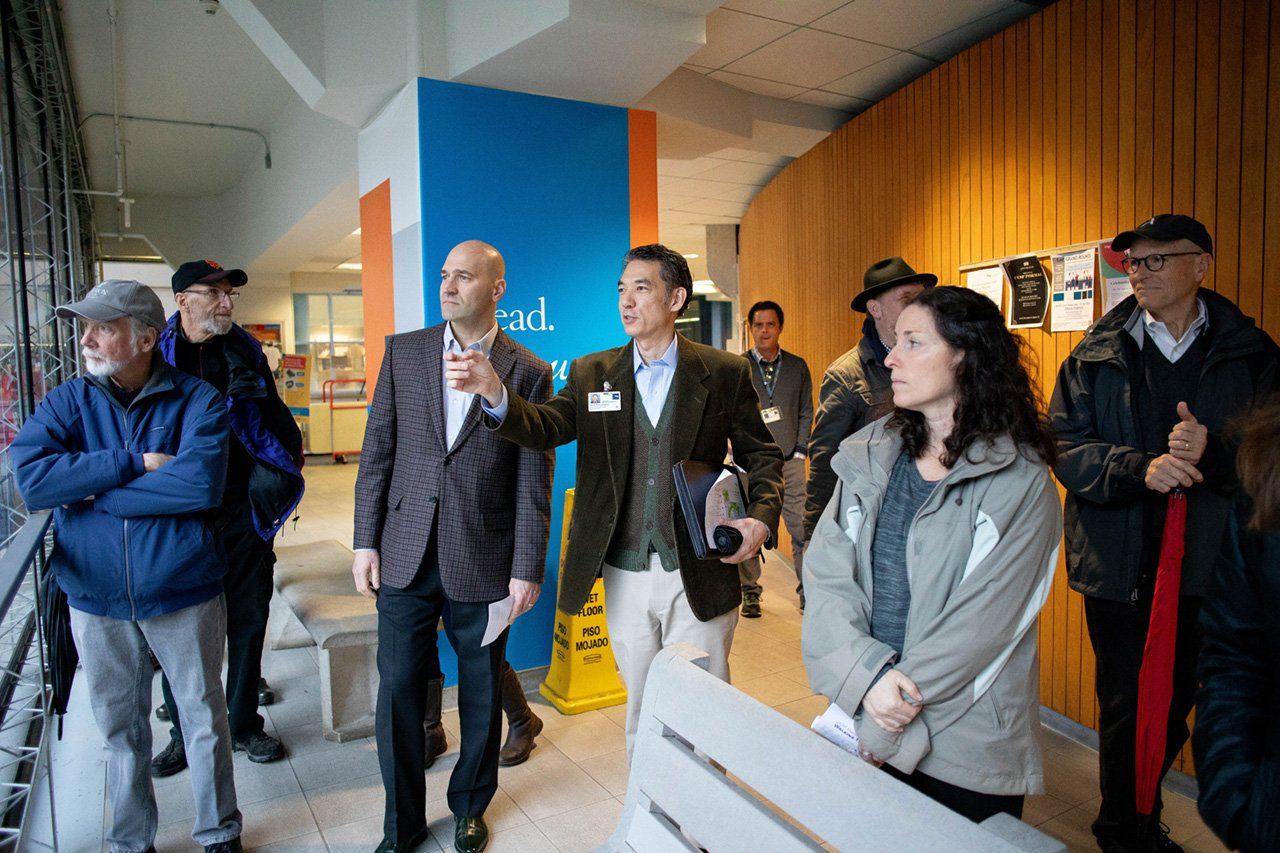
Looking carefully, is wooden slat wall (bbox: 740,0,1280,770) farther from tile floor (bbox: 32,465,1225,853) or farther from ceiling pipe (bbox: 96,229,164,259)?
ceiling pipe (bbox: 96,229,164,259)

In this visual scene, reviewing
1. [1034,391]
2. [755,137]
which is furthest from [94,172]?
[1034,391]

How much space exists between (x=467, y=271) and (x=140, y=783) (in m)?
1.81

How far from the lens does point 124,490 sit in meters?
2.26

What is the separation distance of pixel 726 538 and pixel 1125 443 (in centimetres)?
132

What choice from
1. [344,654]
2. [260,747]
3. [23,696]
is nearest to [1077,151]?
[344,654]

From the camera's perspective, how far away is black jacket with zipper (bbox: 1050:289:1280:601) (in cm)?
238

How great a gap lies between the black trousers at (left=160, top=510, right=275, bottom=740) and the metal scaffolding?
24.6 inches

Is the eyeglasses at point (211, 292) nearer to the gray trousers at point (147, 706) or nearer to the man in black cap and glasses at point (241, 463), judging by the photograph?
the man in black cap and glasses at point (241, 463)

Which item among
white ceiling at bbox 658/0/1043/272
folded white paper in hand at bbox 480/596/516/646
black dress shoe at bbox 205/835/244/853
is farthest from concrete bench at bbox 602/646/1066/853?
white ceiling at bbox 658/0/1043/272

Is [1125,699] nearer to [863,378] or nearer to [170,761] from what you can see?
[863,378]

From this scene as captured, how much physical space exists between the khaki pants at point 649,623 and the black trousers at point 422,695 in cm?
45

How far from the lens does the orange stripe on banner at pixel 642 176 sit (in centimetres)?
448

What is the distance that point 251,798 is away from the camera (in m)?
3.05

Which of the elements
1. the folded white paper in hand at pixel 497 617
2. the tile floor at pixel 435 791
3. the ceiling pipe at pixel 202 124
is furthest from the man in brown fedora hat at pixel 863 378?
the ceiling pipe at pixel 202 124
